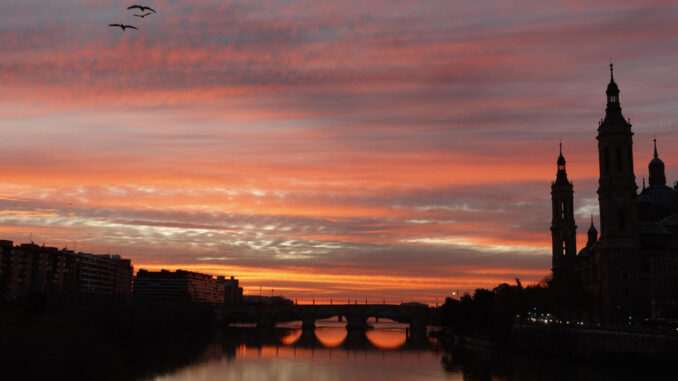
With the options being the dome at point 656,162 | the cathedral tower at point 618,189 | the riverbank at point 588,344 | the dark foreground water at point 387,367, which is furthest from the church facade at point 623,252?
the dark foreground water at point 387,367

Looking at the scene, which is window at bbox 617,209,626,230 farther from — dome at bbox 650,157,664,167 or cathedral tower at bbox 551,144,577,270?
cathedral tower at bbox 551,144,577,270

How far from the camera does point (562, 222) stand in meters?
172

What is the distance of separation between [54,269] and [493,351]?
418ft

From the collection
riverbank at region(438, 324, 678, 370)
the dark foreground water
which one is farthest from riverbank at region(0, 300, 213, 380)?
riverbank at region(438, 324, 678, 370)

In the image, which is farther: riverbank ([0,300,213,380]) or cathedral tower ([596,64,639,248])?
cathedral tower ([596,64,639,248])

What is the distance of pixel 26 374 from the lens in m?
49.1

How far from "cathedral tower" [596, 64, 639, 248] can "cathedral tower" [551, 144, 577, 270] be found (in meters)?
52.4

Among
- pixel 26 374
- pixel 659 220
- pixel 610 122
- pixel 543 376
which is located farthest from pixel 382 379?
Answer: pixel 659 220

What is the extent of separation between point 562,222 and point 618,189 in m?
55.8

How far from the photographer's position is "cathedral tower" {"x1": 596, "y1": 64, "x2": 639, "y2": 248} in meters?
116

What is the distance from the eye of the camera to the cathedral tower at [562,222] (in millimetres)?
170500

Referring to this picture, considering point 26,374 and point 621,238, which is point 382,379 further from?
point 621,238

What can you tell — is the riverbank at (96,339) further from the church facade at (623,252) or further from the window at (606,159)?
the window at (606,159)

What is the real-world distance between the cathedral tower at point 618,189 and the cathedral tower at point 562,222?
172 feet
